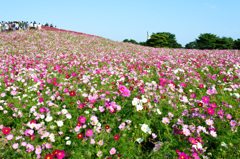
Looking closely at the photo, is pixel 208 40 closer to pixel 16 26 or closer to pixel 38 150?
pixel 16 26

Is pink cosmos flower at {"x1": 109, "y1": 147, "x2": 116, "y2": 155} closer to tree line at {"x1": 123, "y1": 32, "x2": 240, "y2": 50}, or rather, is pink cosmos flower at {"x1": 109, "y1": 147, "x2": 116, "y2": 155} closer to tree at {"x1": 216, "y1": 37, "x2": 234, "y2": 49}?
tree line at {"x1": 123, "y1": 32, "x2": 240, "y2": 50}

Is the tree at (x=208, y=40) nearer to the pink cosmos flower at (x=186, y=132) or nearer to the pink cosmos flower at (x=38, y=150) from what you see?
the pink cosmos flower at (x=186, y=132)

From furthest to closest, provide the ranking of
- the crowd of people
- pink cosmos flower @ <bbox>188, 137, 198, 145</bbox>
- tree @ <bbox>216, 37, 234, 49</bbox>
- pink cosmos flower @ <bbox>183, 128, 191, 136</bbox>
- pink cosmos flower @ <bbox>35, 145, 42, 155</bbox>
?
tree @ <bbox>216, 37, 234, 49</bbox> < the crowd of people < pink cosmos flower @ <bbox>183, 128, 191, 136</bbox> < pink cosmos flower @ <bbox>188, 137, 198, 145</bbox> < pink cosmos flower @ <bbox>35, 145, 42, 155</bbox>

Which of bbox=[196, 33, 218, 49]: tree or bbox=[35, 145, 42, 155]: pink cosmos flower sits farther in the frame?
bbox=[196, 33, 218, 49]: tree

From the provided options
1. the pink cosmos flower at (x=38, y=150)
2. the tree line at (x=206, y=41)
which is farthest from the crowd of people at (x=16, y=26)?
the pink cosmos flower at (x=38, y=150)

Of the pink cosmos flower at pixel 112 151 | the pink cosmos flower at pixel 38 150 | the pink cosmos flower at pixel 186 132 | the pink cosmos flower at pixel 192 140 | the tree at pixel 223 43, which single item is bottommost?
the pink cosmos flower at pixel 112 151

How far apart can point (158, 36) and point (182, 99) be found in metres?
45.3

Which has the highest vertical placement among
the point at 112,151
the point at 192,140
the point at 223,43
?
the point at 223,43

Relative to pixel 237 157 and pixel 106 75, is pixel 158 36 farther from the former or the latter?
pixel 237 157

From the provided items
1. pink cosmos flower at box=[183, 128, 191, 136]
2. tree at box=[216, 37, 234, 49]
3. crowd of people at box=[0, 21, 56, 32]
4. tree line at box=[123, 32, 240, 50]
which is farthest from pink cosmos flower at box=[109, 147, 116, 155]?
tree at box=[216, 37, 234, 49]

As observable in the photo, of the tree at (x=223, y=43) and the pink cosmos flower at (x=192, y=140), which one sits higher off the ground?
the tree at (x=223, y=43)

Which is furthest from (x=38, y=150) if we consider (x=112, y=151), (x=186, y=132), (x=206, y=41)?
(x=206, y=41)

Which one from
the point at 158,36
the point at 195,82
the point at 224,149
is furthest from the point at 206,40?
the point at 224,149

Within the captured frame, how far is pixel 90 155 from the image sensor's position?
90.3 inches
